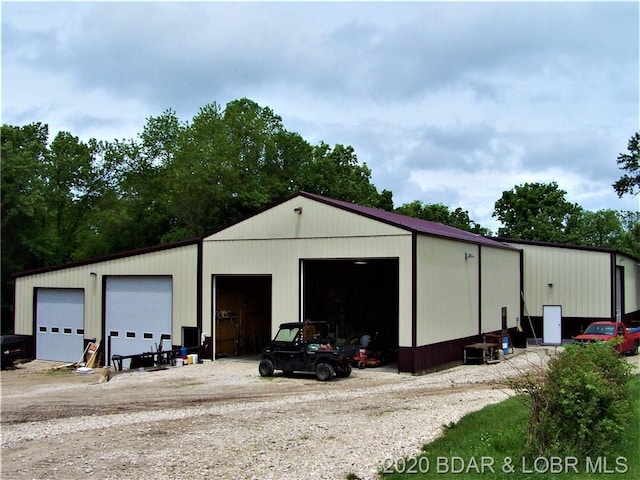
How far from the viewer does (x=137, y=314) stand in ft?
86.6

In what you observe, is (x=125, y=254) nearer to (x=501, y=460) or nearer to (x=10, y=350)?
(x=10, y=350)

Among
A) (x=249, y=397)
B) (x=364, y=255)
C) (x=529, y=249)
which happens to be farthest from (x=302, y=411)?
(x=529, y=249)

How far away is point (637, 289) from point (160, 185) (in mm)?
36380

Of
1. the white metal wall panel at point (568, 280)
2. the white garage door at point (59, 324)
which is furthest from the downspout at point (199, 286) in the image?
the white metal wall panel at point (568, 280)

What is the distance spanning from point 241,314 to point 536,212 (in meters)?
38.8

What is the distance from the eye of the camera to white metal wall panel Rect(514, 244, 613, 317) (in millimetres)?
29422

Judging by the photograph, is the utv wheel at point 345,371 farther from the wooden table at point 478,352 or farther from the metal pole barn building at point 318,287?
the wooden table at point 478,352

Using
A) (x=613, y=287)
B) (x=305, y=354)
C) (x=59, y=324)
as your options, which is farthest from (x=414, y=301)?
(x=59, y=324)

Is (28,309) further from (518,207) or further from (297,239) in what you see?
(518,207)

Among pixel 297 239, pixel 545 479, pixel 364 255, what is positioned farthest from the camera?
pixel 297 239

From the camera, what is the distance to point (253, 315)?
27531 mm

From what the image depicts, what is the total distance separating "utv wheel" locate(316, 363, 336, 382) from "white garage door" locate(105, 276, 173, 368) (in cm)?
925

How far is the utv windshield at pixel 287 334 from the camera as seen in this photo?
19.2m

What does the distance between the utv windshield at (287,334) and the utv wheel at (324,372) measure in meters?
1.36
